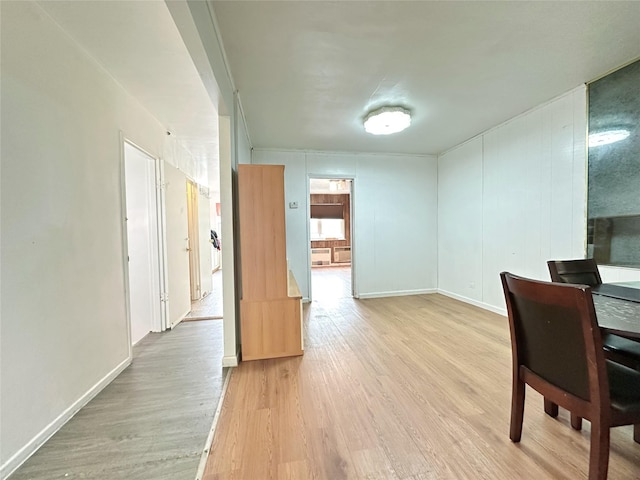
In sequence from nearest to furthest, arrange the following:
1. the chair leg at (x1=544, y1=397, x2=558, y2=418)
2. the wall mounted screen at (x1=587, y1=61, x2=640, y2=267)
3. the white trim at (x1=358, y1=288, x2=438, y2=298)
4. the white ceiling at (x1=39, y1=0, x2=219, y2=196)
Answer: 1. the white ceiling at (x1=39, y1=0, x2=219, y2=196)
2. the chair leg at (x1=544, y1=397, x2=558, y2=418)
3. the wall mounted screen at (x1=587, y1=61, x2=640, y2=267)
4. the white trim at (x1=358, y1=288, x2=438, y2=298)

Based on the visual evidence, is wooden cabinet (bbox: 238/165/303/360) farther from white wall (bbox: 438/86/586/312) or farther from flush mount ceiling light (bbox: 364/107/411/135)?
white wall (bbox: 438/86/586/312)

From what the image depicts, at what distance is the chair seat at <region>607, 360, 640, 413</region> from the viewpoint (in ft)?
3.34

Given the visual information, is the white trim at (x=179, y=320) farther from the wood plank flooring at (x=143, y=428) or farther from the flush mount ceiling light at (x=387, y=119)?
the flush mount ceiling light at (x=387, y=119)

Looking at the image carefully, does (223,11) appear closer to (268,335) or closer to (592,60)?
(268,335)

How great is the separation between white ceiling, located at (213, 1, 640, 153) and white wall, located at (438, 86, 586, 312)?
337 millimetres

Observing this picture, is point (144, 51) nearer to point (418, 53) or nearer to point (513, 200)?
point (418, 53)

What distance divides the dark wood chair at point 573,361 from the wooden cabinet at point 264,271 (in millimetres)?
1663

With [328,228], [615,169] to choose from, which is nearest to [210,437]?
[615,169]

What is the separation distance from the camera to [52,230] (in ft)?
5.06

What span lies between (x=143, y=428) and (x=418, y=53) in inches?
122

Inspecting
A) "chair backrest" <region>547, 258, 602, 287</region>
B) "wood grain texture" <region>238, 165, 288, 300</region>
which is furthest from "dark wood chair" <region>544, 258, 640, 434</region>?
"wood grain texture" <region>238, 165, 288, 300</region>

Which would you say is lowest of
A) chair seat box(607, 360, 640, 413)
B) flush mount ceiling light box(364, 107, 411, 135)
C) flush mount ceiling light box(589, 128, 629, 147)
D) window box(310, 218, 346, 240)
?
chair seat box(607, 360, 640, 413)

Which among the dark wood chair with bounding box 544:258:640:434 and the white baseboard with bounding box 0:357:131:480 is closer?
the white baseboard with bounding box 0:357:131:480

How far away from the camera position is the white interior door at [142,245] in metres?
2.85
